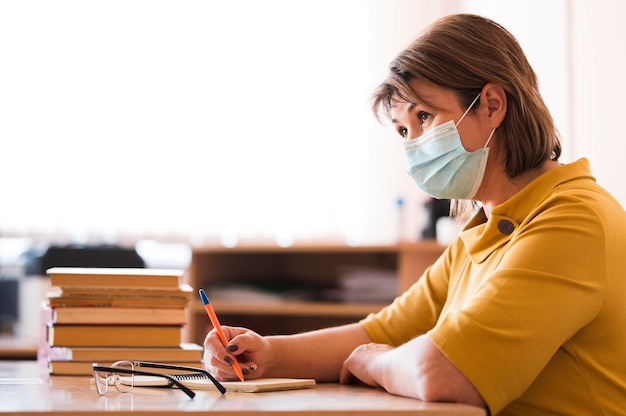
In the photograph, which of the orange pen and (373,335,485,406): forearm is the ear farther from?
the orange pen

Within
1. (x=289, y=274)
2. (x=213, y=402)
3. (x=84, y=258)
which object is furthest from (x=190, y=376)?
(x=289, y=274)

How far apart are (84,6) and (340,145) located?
1.35 meters

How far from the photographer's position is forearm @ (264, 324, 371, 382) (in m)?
1.61

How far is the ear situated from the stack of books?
2.23ft

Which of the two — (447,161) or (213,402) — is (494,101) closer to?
(447,161)

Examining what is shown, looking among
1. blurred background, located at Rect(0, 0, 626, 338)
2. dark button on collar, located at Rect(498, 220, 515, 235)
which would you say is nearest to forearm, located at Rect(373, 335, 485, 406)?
dark button on collar, located at Rect(498, 220, 515, 235)

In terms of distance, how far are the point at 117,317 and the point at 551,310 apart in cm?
87

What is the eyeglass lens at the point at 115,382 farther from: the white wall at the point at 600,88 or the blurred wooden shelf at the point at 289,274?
the blurred wooden shelf at the point at 289,274

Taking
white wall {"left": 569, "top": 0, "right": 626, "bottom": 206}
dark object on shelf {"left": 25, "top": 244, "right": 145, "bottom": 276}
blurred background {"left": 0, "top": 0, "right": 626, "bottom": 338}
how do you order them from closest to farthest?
white wall {"left": 569, "top": 0, "right": 626, "bottom": 206} → dark object on shelf {"left": 25, "top": 244, "right": 145, "bottom": 276} → blurred background {"left": 0, "top": 0, "right": 626, "bottom": 338}

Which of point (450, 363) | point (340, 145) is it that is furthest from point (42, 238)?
point (450, 363)

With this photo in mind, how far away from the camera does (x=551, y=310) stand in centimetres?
121

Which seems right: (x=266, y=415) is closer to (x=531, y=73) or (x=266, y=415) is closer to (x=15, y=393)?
(x=15, y=393)

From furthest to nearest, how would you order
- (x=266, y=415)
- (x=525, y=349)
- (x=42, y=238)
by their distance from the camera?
(x=42, y=238) → (x=525, y=349) → (x=266, y=415)

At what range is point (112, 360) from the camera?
1.66 metres
